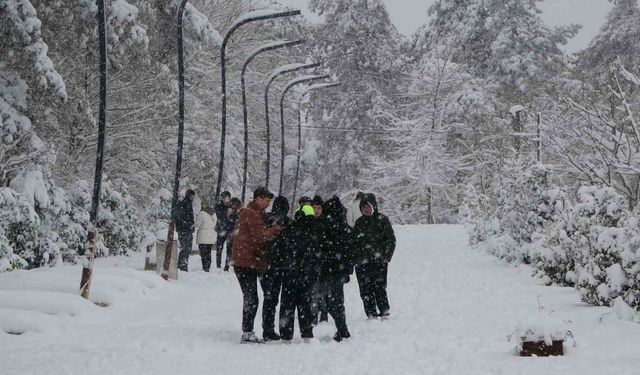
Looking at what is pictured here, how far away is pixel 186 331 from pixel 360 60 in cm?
4588

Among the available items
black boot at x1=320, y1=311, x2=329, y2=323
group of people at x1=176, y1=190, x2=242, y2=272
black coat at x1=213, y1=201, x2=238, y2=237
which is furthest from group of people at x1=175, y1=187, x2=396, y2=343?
black coat at x1=213, y1=201, x2=238, y2=237

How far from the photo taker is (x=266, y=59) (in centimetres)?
4431

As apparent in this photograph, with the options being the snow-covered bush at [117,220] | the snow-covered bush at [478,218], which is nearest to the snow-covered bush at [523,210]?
the snow-covered bush at [478,218]

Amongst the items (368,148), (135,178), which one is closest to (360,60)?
(368,148)

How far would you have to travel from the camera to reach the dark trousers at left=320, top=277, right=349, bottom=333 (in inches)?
425

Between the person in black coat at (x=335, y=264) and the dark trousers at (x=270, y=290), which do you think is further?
the person in black coat at (x=335, y=264)

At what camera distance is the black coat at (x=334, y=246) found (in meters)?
10.9

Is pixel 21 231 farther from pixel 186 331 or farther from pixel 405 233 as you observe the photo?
pixel 405 233

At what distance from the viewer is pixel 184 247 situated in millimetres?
20641

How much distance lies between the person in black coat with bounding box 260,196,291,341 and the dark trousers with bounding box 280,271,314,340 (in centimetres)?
11

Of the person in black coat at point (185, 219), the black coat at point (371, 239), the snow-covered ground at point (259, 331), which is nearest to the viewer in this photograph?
the snow-covered ground at point (259, 331)

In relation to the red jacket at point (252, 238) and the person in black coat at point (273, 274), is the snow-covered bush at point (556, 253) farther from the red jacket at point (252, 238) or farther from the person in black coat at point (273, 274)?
the red jacket at point (252, 238)

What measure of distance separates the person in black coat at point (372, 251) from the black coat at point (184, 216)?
27.2 feet

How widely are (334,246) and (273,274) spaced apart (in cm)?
A: 87
